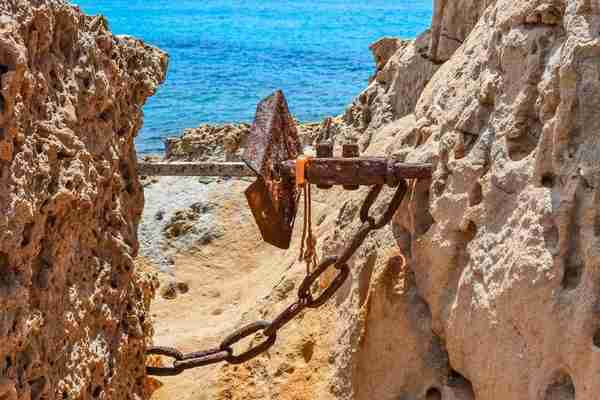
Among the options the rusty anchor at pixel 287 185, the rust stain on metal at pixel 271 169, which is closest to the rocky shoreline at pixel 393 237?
the rusty anchor at pixel 287 185

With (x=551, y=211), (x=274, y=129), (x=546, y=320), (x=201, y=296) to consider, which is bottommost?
(x=201, y=296)

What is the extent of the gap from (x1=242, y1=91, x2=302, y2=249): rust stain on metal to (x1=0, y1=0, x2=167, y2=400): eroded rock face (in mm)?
768

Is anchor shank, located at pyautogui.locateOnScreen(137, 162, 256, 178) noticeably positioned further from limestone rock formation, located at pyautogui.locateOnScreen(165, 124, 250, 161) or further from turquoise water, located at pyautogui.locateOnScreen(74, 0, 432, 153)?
turquoise water, located at pyautogui.locateOnScreen(74, 0, 432, 153)

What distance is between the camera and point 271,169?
3828 mm

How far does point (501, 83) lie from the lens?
341 cm

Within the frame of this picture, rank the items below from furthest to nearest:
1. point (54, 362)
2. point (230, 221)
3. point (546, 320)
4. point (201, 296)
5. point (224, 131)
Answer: point (224, 131) < point (230, 221) < point (201, 296) < point (54, 362) < point (546, 320)

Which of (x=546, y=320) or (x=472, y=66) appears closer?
(x=546, y=320)

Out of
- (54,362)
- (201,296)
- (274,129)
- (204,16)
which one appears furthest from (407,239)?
(204,16)

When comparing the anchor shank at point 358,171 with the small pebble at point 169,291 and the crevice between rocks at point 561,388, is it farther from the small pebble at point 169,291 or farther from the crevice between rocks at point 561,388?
the small pebble at point 169,291

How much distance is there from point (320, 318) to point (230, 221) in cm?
499

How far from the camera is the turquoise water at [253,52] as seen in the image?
26547 millimetres

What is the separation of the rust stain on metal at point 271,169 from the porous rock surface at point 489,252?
1.90 ft

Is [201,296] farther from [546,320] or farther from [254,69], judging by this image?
[254,69]

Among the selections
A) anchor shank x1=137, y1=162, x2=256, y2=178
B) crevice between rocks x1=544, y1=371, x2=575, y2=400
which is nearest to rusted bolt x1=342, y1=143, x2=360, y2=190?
crevice between rocks x1=544, y1=371, x2=575, y2=400
